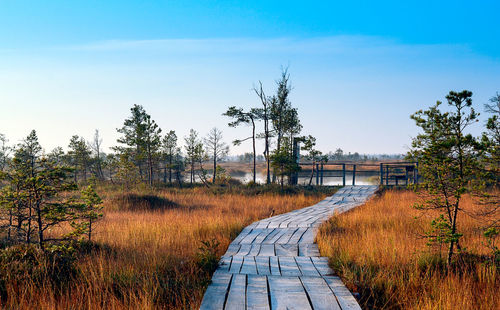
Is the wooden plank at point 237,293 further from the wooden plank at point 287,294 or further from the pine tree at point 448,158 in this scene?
the pine tree at point 448,158

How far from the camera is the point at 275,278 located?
3.76 m

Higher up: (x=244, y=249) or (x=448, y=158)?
(x=448, y=158)

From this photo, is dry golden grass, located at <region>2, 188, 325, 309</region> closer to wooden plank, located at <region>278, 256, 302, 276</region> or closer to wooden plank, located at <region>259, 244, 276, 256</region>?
wooden plank, located at <region>259, 244, 276, 256</region>

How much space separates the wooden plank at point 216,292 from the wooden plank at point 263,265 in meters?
0.48

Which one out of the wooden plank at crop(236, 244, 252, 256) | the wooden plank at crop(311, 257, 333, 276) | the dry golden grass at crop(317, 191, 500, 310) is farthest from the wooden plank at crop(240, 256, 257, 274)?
the dry golden grass at crop(317, 191, 500, 310)

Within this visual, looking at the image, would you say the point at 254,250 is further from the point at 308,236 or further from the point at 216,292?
the point at 216,292

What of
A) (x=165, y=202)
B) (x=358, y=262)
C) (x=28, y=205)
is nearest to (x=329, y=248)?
(x=358, y=262)

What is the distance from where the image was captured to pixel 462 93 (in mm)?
4016

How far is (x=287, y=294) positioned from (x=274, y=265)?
1.07 metres

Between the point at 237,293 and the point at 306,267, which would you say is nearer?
the point at 237,293

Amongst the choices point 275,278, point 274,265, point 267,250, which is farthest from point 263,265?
point 267,250

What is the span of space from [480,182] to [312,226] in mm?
4016

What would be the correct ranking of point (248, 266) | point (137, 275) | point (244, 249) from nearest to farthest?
point (137, 275), point (248, 266), point (244, 249)

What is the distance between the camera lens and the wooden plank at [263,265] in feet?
13.2
